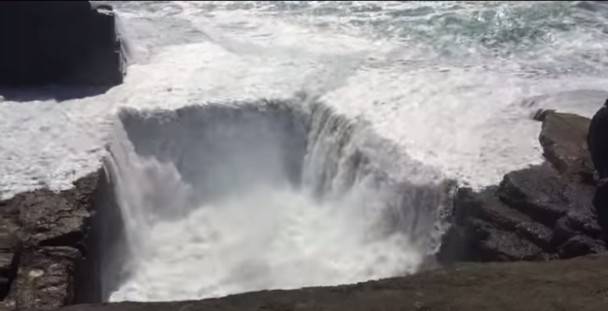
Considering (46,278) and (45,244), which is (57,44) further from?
(46,278)

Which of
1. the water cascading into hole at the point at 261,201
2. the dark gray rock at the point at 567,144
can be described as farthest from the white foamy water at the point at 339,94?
the dark gray rock at the point at 567,144

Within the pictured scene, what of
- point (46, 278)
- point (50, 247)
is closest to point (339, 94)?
point (50, 247)

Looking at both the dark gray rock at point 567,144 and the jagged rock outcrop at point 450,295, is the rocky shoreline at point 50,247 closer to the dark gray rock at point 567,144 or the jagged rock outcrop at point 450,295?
the jagged rock outcrop at point 450,295

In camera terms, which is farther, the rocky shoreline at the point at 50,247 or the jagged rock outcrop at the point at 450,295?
the rocky shoreline at the point at 50,247

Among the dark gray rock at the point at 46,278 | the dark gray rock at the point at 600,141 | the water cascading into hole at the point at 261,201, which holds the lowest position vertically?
the water cascading into hole at the point at 261,201

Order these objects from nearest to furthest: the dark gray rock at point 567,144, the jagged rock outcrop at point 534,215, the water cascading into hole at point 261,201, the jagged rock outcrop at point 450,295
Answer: the jagged rock outcrop at point 450,295 < the jagged rock outcrop at point 534,215 < the dark gray rock at point 567,144 < the water cascading into hole at point 261,201

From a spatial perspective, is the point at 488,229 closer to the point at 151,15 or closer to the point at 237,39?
the point at 237,39
